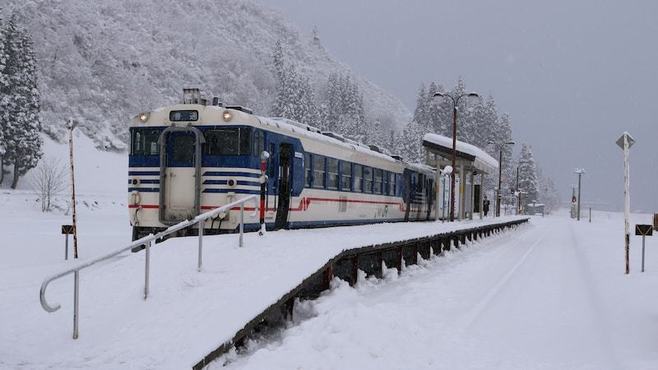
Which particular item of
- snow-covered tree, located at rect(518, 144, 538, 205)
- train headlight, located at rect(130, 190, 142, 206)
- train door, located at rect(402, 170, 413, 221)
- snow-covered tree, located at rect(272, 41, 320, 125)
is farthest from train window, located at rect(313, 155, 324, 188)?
snow-covered tree, located at rect(518, 144, 538, 205)

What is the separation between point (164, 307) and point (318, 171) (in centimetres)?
1055

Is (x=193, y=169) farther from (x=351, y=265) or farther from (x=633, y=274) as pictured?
(x=633, y=274)

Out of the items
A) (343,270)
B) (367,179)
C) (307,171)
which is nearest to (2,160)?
(367,179)

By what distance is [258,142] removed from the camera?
1486 cm

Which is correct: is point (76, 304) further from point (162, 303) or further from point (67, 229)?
point (67, 229)

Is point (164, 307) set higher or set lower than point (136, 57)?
lower

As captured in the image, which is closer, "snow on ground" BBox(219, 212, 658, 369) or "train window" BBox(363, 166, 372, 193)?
"snow on ground" BBox(219, 212, 658, 369)

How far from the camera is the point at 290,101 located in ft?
257

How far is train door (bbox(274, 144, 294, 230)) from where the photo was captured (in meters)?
16.2

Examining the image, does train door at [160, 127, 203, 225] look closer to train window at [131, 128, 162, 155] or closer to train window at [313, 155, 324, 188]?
train window at [131, 128, 162, 155]

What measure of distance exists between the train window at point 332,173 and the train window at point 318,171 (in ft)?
1.61

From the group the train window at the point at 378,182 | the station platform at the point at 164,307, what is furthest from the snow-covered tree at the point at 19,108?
the station platform at the point at 164,307

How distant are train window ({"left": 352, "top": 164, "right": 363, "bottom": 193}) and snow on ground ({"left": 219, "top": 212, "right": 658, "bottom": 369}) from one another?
20.0 ft

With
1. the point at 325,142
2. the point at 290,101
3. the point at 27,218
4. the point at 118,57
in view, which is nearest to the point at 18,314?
the point at 325,142
